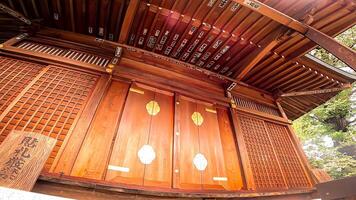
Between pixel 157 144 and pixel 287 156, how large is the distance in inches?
160

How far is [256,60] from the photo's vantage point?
533 centimetres

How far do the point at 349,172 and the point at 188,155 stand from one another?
39.5ft

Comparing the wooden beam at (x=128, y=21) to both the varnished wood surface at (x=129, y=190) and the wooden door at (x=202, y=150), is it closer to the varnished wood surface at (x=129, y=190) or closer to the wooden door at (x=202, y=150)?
the wooden door at (x=202, y=150)

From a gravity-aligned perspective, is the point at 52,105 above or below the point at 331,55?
below

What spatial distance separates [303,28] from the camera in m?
4.30

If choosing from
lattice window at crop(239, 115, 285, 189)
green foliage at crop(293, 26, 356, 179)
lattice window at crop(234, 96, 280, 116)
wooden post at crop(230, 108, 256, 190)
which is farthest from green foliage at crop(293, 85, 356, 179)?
wooden post at crop(230, 108, 256, 190)

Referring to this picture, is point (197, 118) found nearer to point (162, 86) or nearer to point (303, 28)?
point (162, 86)

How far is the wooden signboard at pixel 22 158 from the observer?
221 centimetres

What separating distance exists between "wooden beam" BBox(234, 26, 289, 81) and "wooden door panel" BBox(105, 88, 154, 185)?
275cm

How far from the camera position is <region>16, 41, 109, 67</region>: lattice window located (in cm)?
462

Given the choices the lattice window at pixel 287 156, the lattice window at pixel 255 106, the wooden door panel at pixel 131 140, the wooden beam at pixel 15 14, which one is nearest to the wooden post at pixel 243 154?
the lattice window at pixel 255 106

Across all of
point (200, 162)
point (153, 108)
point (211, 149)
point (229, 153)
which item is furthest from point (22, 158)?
point (229, 153)

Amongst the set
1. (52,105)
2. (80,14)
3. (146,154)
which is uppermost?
(80,14)

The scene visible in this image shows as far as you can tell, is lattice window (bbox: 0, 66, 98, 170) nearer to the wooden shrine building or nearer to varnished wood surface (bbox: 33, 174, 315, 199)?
the wooden shrine building
